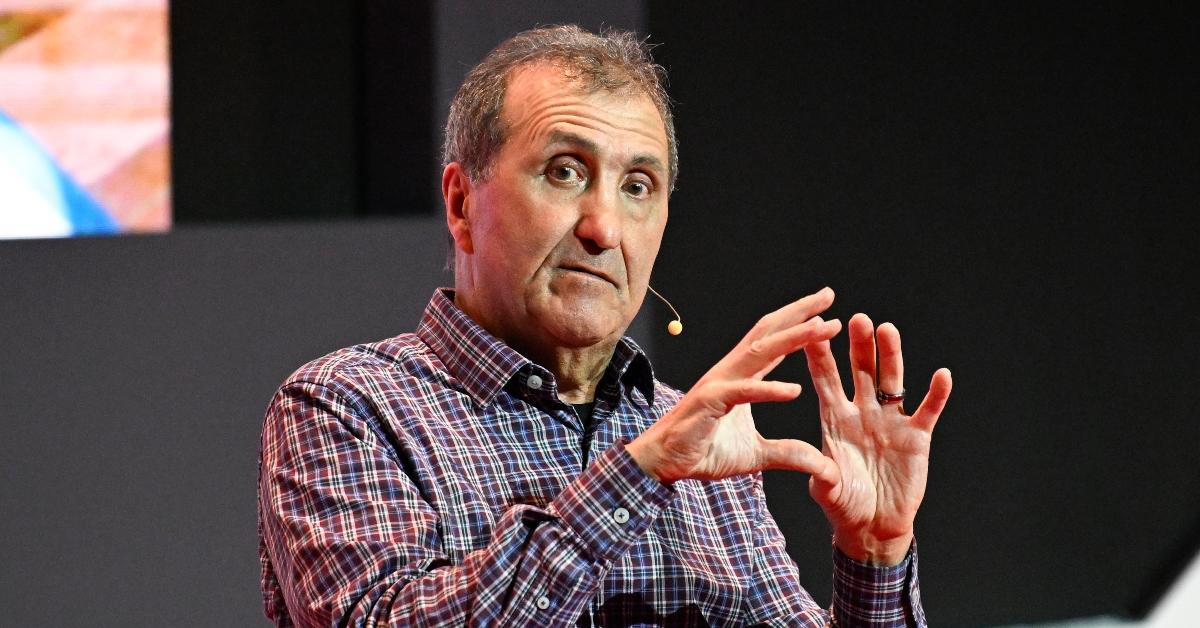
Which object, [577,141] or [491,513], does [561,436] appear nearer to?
[491,513]

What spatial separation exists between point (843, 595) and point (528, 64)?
0.85 meters

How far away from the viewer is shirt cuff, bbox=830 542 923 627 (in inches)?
68.6

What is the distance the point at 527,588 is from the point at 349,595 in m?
0.22

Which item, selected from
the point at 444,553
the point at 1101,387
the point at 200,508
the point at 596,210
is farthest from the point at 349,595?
the point at 1101,387

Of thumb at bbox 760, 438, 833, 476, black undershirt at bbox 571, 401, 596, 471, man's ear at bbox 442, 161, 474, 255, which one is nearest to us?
thumb at bbox 760, 438, 833, 476

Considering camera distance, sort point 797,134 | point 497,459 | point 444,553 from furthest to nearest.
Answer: point 797,134
point 497,459
point 444,553

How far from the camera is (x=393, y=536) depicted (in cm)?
153

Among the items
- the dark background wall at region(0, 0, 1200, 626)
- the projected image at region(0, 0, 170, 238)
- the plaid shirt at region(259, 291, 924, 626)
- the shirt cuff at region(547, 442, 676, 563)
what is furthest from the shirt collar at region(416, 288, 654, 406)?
the projected image at region(0, 0, 170, 238)

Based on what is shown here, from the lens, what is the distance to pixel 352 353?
1.82 m

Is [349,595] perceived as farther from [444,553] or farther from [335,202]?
[335,202]

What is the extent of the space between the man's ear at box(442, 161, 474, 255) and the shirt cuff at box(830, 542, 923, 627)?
0.69 meters

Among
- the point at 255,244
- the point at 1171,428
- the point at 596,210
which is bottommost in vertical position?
the point at 1171,428

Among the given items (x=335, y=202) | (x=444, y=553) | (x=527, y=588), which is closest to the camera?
(x=527, y=588)

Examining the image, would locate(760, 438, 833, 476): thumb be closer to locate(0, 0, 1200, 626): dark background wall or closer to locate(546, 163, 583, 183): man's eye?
locate(546, 163, 583, 183): man's eye
